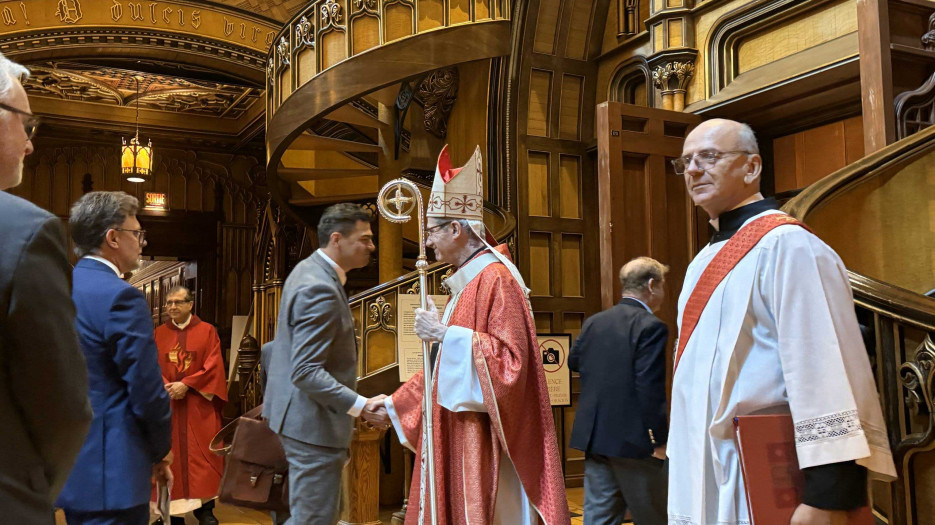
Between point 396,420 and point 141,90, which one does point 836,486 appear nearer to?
point 396,420

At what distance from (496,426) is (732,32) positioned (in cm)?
423

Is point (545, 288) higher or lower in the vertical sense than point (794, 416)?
higher

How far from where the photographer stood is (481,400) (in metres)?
2.74

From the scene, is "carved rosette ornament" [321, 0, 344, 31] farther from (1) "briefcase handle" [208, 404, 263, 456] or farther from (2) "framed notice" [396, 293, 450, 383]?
(1) "briefcase handle" [208, 404, 263, 456]

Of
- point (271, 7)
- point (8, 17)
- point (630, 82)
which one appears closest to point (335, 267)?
point (630, 82)

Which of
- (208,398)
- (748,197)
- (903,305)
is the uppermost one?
(748,197)

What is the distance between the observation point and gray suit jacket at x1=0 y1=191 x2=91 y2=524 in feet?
4.03

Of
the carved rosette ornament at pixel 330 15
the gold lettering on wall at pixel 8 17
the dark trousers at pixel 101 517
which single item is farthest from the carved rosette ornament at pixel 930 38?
the gold lettering on wall at pixel 8 17

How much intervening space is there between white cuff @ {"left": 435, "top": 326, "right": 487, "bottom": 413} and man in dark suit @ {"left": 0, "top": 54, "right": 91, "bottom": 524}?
153 cm

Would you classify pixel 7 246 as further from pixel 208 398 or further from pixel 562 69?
pixel 562 69

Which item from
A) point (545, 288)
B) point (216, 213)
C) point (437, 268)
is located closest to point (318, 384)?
point (437, 268)

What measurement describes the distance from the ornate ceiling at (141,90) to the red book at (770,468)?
10.5 m

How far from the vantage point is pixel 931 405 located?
2.38m

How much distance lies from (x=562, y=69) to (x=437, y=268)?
2448 millimetres
